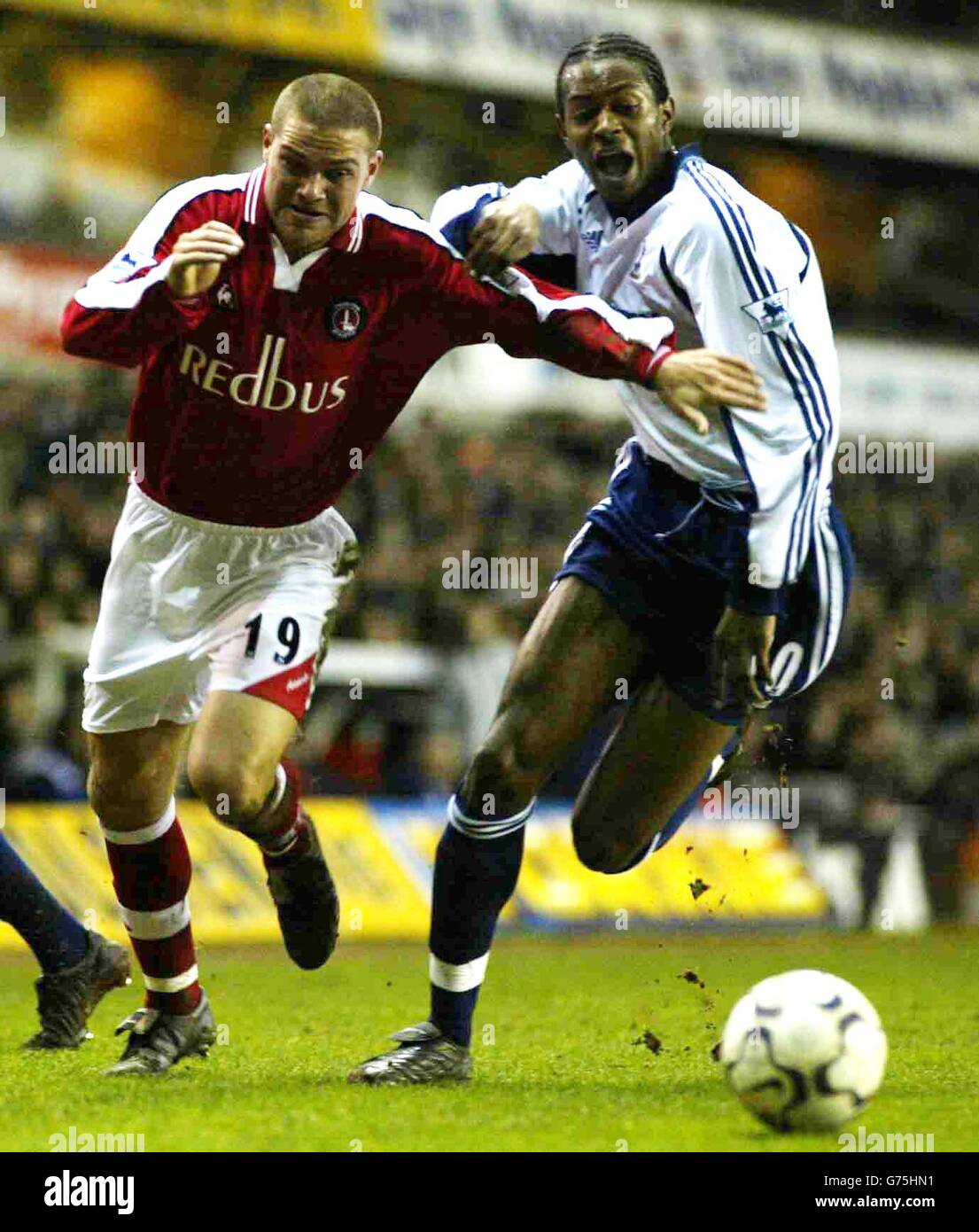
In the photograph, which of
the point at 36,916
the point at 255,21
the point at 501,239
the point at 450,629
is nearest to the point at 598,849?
the point at 36,916

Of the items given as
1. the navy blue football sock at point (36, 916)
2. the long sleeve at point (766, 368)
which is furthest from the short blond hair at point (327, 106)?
the navy blue football sock at point (36, 916)

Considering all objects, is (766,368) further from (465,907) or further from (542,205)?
(465,907)

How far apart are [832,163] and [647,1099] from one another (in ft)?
67.0

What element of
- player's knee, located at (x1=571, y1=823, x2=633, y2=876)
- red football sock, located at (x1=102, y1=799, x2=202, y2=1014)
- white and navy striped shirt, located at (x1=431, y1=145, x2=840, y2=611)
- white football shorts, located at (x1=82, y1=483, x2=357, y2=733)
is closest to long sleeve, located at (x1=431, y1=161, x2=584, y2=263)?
white and navy striped shirt, located at (x1=431, y1=145, x2=840, y2=611)

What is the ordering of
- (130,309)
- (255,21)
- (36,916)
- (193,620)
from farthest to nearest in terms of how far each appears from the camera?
(255,21), (36,916), (193,620), (130,309)

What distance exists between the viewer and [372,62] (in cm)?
1814

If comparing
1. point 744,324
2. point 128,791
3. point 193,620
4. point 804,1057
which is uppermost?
point 744,324

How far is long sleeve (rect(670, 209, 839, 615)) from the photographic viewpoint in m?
5.55

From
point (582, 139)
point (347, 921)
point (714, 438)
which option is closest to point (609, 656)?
point (714, 438)

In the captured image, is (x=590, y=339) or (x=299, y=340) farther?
(x=299, y=340)

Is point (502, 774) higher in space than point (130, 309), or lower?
lower

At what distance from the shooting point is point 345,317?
18.3 feet

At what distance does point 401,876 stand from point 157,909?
6.49m

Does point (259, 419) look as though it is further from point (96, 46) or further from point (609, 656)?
point (96, 46)
